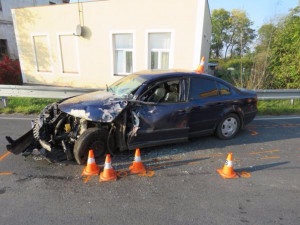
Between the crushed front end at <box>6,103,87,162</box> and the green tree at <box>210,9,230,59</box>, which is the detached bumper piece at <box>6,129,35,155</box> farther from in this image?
the green tree at <box>210,9,230,59</box>

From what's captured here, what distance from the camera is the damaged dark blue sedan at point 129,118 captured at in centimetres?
316

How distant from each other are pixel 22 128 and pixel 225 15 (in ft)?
201

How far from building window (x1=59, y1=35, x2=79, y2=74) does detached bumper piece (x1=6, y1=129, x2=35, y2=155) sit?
8533mm

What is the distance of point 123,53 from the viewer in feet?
33.7

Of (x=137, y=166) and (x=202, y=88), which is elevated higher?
(x=202, y=88)

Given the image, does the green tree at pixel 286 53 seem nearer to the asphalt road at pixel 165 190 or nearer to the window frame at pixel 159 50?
the window frame at pixel 159 50

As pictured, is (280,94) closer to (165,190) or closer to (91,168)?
(165,190)

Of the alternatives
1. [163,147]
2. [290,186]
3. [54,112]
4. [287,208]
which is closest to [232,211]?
[287,208]

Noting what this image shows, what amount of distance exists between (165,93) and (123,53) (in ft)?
24.1

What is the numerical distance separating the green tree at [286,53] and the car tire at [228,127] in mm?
6795

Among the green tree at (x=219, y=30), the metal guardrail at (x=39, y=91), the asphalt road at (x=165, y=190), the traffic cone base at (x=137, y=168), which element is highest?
the green tree at (x=219, y=30)

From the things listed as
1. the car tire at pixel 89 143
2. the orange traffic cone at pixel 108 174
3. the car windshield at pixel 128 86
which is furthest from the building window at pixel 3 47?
the orange traffic cone at pixel 108 174

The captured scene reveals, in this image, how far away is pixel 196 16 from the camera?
28.0 feet

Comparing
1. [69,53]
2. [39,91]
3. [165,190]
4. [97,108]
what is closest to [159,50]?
[69,53]
